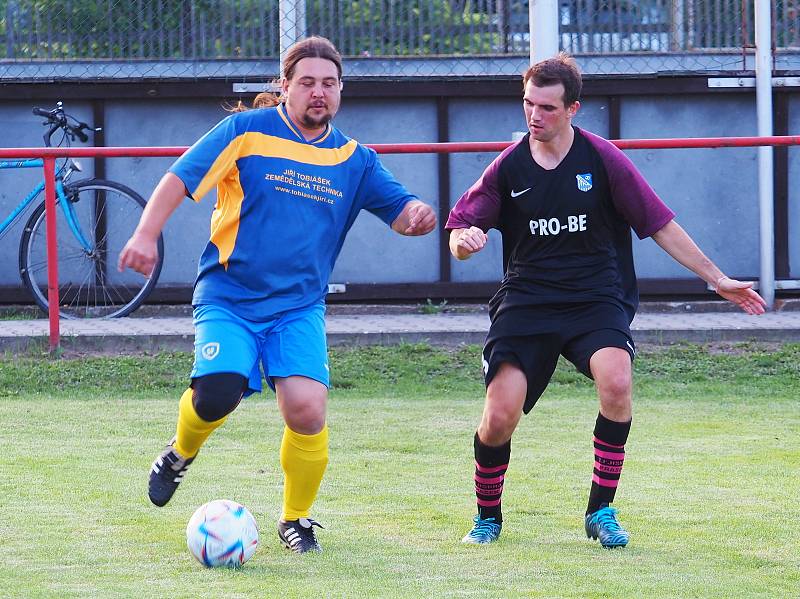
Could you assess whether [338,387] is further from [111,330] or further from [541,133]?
[541,133]

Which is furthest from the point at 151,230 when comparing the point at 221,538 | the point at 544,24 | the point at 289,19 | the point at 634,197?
the point at 289,19

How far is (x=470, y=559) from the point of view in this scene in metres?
4.58

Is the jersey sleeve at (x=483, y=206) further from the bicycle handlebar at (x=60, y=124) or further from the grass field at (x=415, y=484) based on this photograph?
the bicycle handlebar at (x=60, y=124)

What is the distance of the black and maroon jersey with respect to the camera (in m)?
4.95

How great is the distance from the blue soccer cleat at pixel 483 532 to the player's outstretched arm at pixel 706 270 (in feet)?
3.87

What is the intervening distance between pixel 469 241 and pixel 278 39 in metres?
6.85

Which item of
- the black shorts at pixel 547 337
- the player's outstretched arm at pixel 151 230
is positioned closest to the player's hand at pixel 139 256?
the player's outstretched arm at pixel 151 230

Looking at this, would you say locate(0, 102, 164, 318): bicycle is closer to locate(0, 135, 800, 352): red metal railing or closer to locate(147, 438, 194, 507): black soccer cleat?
locate(0, 135, 800, 352): red metal railing

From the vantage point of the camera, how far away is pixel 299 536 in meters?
4.73

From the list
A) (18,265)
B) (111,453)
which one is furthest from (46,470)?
(18,265)

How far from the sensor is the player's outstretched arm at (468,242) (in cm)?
468

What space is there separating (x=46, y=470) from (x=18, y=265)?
4.75 m

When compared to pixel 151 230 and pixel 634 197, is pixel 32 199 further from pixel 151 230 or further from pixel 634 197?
pixel 634 197

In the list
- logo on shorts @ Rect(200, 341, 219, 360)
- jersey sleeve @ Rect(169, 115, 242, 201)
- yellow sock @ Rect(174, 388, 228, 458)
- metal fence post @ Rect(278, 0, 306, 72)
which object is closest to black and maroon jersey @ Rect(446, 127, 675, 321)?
jersey sleeve @ Rect(169, 115, 242, 201)
